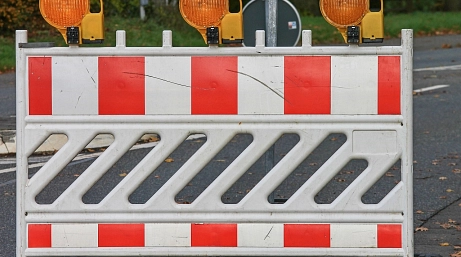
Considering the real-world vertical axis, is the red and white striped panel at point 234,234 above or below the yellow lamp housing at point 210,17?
below

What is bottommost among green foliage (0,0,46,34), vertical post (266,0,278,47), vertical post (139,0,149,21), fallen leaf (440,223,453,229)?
fallen leaf (440,223,453,229)

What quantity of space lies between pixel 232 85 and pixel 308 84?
32cm

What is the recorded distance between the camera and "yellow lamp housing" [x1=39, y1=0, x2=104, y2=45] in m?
4.03

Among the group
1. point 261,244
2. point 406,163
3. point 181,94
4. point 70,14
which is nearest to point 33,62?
point 70,14

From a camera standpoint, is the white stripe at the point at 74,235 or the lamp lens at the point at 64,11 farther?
the white stripe at the point at 74,235

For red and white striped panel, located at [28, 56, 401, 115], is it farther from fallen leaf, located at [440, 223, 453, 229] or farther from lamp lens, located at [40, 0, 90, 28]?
fallen leaf, located at [440, 223, 453, 229]

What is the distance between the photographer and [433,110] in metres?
12.7

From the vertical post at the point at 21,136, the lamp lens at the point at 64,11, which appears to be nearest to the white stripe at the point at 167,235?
the vertical post at the point at 21,136

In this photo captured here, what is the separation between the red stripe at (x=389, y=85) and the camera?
405 centimetres

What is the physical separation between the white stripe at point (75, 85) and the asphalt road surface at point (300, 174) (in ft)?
1.49

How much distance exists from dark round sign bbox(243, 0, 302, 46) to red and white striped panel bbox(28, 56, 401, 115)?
113 inches

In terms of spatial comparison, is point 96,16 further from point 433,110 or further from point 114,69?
point 433,110

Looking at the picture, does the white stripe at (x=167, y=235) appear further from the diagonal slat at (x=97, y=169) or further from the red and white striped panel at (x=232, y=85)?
the red and white striped panel at (x=232, y=85)

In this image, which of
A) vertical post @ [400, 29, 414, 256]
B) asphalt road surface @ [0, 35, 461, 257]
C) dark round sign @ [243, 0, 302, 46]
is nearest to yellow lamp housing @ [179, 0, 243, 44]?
vertical post @ [400, 29, 414, 256]
